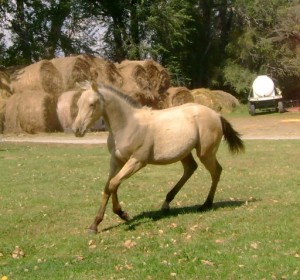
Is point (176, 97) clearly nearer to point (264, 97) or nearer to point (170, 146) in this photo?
point (264, 97)

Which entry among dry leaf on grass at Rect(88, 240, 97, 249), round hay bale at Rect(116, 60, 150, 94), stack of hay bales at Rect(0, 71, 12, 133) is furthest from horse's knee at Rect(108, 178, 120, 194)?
round hay bale at Rect(116, 60, 150, 94)

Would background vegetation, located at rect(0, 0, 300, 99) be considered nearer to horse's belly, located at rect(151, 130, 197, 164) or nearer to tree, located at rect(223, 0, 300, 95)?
tree, located at rect(223, 0, 300, 95)

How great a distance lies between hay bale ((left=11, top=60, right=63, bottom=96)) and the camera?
87.1ft

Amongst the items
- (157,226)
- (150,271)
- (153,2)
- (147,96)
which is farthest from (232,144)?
(153,2)

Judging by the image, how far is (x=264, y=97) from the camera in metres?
33.1

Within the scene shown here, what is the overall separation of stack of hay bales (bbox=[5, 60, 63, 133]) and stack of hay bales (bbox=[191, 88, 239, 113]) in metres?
9.22

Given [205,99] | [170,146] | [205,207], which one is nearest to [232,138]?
[205,207]

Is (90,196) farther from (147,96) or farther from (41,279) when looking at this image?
(147,96)

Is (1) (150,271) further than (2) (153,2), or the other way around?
(2) (153,2)

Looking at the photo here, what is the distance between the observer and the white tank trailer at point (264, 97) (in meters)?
32.9

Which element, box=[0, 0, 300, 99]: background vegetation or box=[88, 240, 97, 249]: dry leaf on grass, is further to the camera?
box=[0, 0, 300, 99]: background vegetation

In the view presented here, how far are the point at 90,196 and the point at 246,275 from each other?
5350 mm

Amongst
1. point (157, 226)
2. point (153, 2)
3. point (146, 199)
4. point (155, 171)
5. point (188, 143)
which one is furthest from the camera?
point (153, 2)

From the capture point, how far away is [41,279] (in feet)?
20.8
